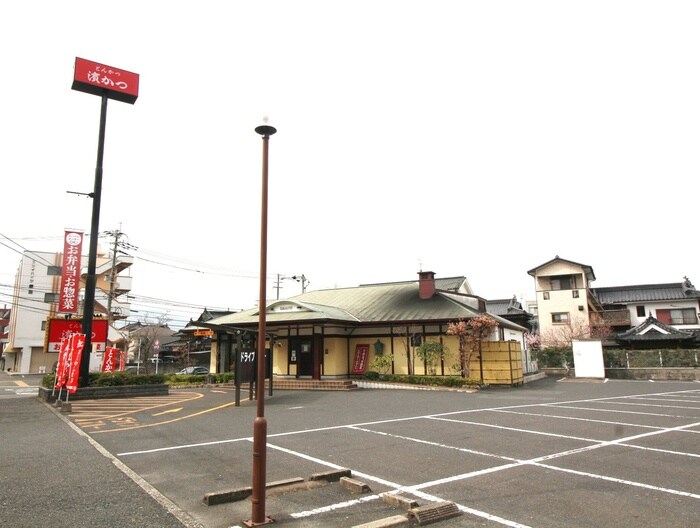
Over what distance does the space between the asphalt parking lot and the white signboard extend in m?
12.9

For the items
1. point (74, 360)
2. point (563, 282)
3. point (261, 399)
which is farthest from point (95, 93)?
point (563, 282)

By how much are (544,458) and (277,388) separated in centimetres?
1595

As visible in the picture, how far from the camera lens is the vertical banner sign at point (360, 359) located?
23.1m

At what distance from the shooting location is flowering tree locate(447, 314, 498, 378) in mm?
19688

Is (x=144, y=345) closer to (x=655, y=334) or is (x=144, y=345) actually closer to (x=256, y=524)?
(x=655, y=334)

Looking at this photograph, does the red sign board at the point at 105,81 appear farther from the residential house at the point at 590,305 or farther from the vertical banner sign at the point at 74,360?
the residential house at the point at 590,305

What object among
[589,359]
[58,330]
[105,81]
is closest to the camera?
[105,81]

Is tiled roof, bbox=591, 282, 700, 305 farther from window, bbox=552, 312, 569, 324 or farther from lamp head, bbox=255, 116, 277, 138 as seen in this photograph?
lamp head, bbox=255, 116, 277, 138

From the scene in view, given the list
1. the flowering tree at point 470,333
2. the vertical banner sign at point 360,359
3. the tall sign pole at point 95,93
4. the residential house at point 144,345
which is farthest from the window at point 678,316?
the residential house at point 144,345

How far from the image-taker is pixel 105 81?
18.6 metres

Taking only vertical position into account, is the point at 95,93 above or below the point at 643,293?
above

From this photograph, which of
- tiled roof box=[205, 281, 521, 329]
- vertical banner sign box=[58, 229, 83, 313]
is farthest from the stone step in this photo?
vertical banner sign box=[58, 229, 83, 313]

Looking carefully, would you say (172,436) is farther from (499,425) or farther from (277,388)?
(277,388)

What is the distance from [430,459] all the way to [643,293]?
44.2 metres
